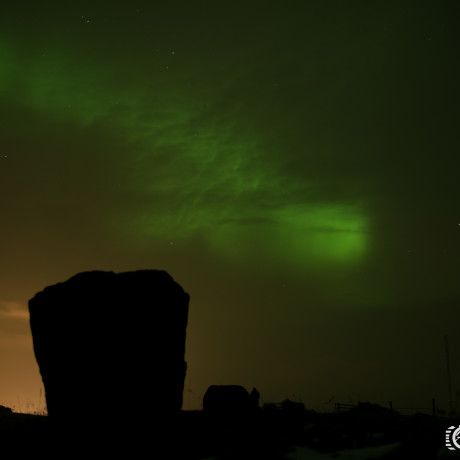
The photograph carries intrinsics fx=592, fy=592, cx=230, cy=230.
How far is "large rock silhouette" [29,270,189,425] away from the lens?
1812cm

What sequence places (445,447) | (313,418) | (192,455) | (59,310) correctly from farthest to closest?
(313,418), (59,310), (192,455), (445,447)

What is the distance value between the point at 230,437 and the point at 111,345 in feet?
15.1

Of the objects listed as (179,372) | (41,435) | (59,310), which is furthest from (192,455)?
(59,310)

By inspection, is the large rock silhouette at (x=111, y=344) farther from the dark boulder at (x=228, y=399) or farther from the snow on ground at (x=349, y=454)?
the dark boulder at (x=228, y=399)

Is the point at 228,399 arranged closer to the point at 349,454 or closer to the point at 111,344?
the point at 111,344

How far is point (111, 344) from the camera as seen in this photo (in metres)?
18.5

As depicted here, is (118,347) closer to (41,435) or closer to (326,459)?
(41,435)

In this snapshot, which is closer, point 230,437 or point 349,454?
point 349,454

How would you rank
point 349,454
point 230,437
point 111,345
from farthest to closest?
point 111,345 < point 230,437 < point 349,454

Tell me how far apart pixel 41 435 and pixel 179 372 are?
462cm

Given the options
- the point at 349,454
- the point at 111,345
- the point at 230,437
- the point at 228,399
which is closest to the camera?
the point at 349,454

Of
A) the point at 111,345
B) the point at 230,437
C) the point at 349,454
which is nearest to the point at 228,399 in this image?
the point at 230,437

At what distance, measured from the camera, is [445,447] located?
44.3 feet

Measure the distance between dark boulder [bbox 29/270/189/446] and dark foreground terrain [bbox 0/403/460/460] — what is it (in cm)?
48
